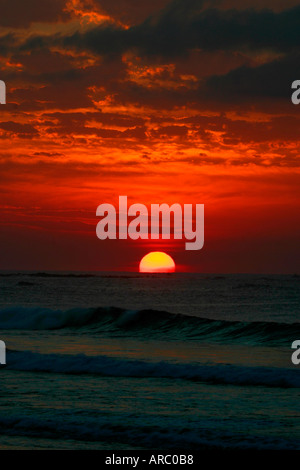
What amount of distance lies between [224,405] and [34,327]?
953 inches

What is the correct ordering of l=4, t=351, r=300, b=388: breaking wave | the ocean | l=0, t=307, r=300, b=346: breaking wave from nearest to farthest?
the ocean, l=4, t=351, r=300, b=388: breaking wave, l=0, t=307, r=300, b=346: breaking wave

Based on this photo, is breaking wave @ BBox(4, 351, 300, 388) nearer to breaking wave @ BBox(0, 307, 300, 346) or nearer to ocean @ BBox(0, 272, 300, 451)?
ocean @ BBox(0, 272, 300, 451)

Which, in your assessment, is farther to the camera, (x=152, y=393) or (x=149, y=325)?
(x=149, y=325)

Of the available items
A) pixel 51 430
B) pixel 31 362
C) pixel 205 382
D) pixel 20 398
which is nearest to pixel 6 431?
pixel 51 430

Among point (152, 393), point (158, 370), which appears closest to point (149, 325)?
point (158, 370)

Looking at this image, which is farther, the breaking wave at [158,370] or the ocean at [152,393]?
the breaking wave at [158,370]

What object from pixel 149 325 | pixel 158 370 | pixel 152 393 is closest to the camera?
pixel 152 393

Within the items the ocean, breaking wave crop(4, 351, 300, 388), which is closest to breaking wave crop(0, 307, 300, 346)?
the ocean

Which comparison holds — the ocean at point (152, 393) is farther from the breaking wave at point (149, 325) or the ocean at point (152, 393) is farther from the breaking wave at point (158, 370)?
the breaking wave at point (149, 325)

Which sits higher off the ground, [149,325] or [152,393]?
[149,325]

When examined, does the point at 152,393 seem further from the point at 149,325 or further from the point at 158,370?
the point at 149,325

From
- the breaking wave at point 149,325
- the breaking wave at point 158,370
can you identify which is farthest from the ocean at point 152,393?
the breaking wave at point 149,325

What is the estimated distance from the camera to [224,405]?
44.2 feet
